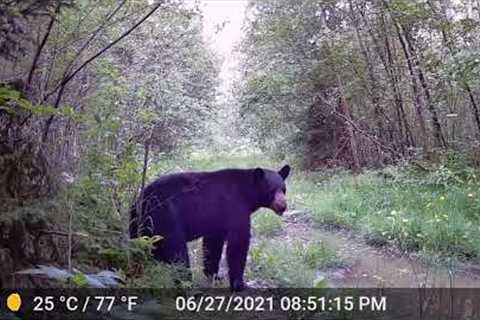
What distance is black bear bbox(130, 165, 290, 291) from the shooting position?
441 centimetres

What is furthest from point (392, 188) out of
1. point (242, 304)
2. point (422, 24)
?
point (242, 304)

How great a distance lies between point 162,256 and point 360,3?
862 centimetres

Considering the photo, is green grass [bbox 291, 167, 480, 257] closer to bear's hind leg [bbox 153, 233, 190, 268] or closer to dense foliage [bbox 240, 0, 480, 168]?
dense foliage [bbox 240, 0, 480, 168]

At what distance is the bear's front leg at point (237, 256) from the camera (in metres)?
4.75

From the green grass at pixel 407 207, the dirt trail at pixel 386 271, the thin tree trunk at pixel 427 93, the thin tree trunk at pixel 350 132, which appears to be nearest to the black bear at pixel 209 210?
the dirt trail at pixel 386 271

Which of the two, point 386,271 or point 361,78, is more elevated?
point 361,78

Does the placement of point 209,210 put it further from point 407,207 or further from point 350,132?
point 350,132

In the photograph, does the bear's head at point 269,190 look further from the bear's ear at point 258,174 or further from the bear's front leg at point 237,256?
the bear's front leg at point 237,256

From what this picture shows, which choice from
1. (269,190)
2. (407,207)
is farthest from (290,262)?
(407,207)

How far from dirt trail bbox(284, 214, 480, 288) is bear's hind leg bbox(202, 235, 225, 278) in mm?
1216

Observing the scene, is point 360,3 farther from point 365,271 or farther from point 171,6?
point 365,271

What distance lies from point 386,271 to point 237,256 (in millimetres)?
2061

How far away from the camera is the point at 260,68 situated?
1464cm

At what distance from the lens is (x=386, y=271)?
5914 millimetres
